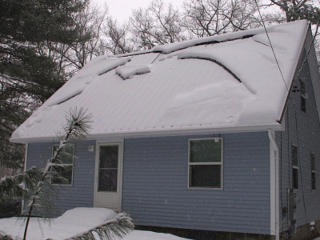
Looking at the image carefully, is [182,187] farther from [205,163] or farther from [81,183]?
[81,183]

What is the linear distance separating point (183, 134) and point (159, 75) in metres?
2.96

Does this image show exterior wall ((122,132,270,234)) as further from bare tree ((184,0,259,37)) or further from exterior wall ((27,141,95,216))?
bare tree ((184,0,259,37))

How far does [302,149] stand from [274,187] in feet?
10.6

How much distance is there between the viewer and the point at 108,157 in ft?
35.6

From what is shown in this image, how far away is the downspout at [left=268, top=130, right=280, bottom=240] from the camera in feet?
26.1

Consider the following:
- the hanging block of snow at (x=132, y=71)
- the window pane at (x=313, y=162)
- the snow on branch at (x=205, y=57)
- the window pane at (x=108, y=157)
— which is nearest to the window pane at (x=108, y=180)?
the window pane at (x=108, y=157)

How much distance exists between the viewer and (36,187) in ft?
5.58

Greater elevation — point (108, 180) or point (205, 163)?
point (205, 163)

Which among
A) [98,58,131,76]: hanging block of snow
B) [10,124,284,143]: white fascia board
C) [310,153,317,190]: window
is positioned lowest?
[310,153,317,190]: window

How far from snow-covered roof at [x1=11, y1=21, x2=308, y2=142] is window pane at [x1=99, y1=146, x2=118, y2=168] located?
2.56 feet

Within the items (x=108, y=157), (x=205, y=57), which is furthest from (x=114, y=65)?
(x=108, y=157)

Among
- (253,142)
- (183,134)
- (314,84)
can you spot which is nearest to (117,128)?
(183,134)

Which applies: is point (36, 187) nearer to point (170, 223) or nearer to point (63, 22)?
point (170, 223)

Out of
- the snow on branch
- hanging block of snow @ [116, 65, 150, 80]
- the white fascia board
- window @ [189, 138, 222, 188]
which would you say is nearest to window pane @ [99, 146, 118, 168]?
the white fascia board
